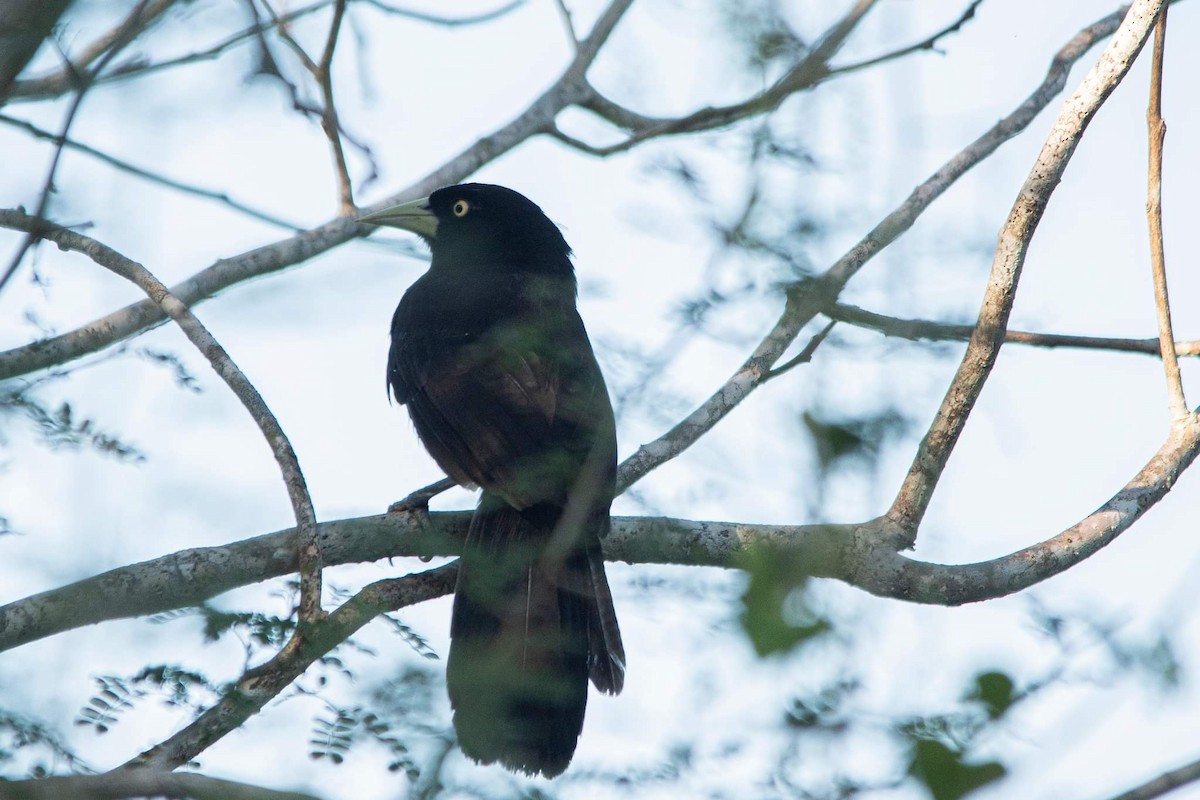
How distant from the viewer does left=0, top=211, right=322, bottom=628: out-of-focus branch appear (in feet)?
11.0

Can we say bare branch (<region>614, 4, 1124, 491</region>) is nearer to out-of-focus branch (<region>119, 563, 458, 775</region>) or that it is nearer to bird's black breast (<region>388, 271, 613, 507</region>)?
bird's black breast (<region>388, 271, 613, 507</region>)

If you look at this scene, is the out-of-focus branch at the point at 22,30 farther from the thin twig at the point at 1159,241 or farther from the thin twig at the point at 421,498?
the thin twig at the point at 1159,241

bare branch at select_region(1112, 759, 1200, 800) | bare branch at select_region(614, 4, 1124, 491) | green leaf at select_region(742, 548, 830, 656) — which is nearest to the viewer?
bare branch at select_region(1112, 759, 1200, 800)

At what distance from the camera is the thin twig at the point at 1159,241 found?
4.05 m

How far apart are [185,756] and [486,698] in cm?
73

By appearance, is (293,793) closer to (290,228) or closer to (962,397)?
(962,397)

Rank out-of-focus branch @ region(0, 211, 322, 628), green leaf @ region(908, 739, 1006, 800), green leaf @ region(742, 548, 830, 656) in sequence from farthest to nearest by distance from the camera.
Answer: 1. out-of-focus branch @ region(0, 211, 322, 628)
2. green leaf @ region(742, 548, 830, 656)
3. green leaf @ region(908, 739, 1006, 800)

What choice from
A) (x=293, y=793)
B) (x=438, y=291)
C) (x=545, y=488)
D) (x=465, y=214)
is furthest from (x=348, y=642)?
(x=465, y=214)

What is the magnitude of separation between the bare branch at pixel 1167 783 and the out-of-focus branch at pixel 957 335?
4.89 ft

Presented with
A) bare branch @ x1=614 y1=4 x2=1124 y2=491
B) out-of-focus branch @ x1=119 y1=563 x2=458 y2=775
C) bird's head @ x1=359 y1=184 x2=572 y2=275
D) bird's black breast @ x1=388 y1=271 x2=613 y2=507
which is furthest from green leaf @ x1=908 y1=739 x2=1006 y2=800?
bird's head @ x1=359 y1=184 x2=572 y2=275

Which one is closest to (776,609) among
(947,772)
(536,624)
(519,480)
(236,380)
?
(947,772)

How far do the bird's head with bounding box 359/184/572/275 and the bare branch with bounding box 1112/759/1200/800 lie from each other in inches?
176

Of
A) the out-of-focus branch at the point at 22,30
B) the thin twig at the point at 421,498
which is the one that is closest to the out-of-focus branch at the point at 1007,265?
the thin twig at the point at 421,498

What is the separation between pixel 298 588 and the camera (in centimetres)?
342
